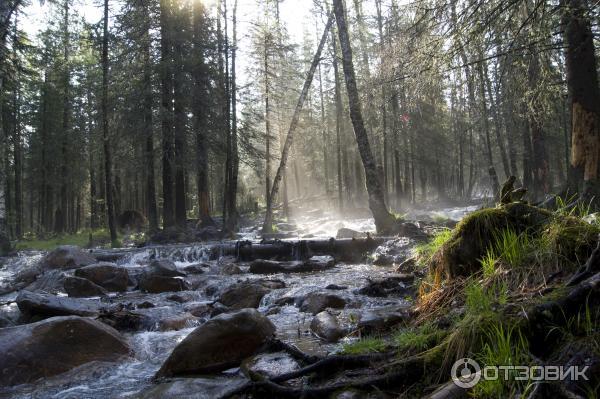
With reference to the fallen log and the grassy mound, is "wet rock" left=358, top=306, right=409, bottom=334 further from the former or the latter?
the fallen log

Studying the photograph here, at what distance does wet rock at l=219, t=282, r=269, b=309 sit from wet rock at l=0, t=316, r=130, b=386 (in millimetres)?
2472

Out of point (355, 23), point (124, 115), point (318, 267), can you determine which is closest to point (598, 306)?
point (318, 267)

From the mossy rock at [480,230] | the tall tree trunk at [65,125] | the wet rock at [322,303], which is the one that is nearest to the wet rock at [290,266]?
the wet rock at [322,303]

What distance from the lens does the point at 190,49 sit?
21.2 metres

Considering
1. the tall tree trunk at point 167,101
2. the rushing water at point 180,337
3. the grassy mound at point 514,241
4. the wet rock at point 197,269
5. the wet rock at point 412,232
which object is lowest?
the rushing water at point 180,337

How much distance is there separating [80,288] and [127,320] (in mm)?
3879

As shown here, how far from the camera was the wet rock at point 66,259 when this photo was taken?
1380 cm

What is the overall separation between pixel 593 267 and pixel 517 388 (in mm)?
1166

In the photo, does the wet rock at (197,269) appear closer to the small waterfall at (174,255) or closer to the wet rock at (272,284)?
the small waterfall at (174,255)

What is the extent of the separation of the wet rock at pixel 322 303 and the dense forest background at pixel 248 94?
375cm

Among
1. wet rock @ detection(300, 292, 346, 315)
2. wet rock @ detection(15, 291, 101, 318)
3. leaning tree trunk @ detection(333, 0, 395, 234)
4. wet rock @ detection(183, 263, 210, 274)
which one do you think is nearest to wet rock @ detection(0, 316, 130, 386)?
wet rock @ detection(15, 291, 101, 318)

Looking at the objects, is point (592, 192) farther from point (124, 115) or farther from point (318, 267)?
point (124, 115)

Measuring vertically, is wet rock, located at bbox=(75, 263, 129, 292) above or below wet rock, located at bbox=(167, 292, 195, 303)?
above

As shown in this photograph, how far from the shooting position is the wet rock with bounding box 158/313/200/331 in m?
6.85
